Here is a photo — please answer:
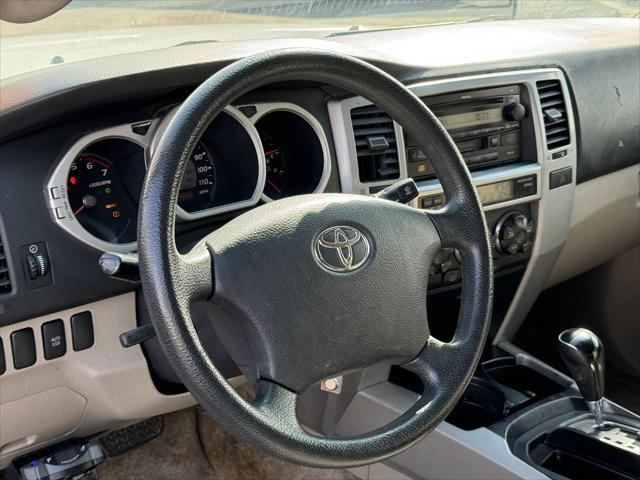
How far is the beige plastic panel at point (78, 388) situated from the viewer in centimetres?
141

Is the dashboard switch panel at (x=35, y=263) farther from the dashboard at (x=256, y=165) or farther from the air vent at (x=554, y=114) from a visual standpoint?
the air vent at (x=554, y=114)

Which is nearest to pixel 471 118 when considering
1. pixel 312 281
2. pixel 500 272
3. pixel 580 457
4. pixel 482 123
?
pixel 482 123

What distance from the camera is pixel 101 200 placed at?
1392 millimetres

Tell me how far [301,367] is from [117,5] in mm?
972

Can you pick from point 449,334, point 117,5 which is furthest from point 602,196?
point 117,5

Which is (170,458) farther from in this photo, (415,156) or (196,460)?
(415,156)

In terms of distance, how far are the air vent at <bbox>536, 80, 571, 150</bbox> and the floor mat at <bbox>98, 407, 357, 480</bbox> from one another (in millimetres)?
961

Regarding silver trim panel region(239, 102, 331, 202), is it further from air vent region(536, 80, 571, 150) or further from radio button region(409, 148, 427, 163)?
air vent region(536, 80, 571, 150)

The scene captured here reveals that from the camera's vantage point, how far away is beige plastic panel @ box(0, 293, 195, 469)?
4.63 ft

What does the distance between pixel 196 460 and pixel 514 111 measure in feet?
4.01

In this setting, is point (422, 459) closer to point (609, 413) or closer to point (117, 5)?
point (609, 413)

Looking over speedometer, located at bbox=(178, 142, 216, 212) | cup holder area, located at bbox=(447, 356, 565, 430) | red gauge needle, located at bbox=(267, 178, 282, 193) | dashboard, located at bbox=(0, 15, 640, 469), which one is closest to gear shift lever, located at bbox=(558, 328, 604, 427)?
cup holder area, located at bbox=(447, 356, 565, 430)

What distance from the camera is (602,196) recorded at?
2.11 meters

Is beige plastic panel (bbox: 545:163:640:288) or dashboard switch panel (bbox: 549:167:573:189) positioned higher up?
dashboard switch panel (bbox: 549:167:573:189)
